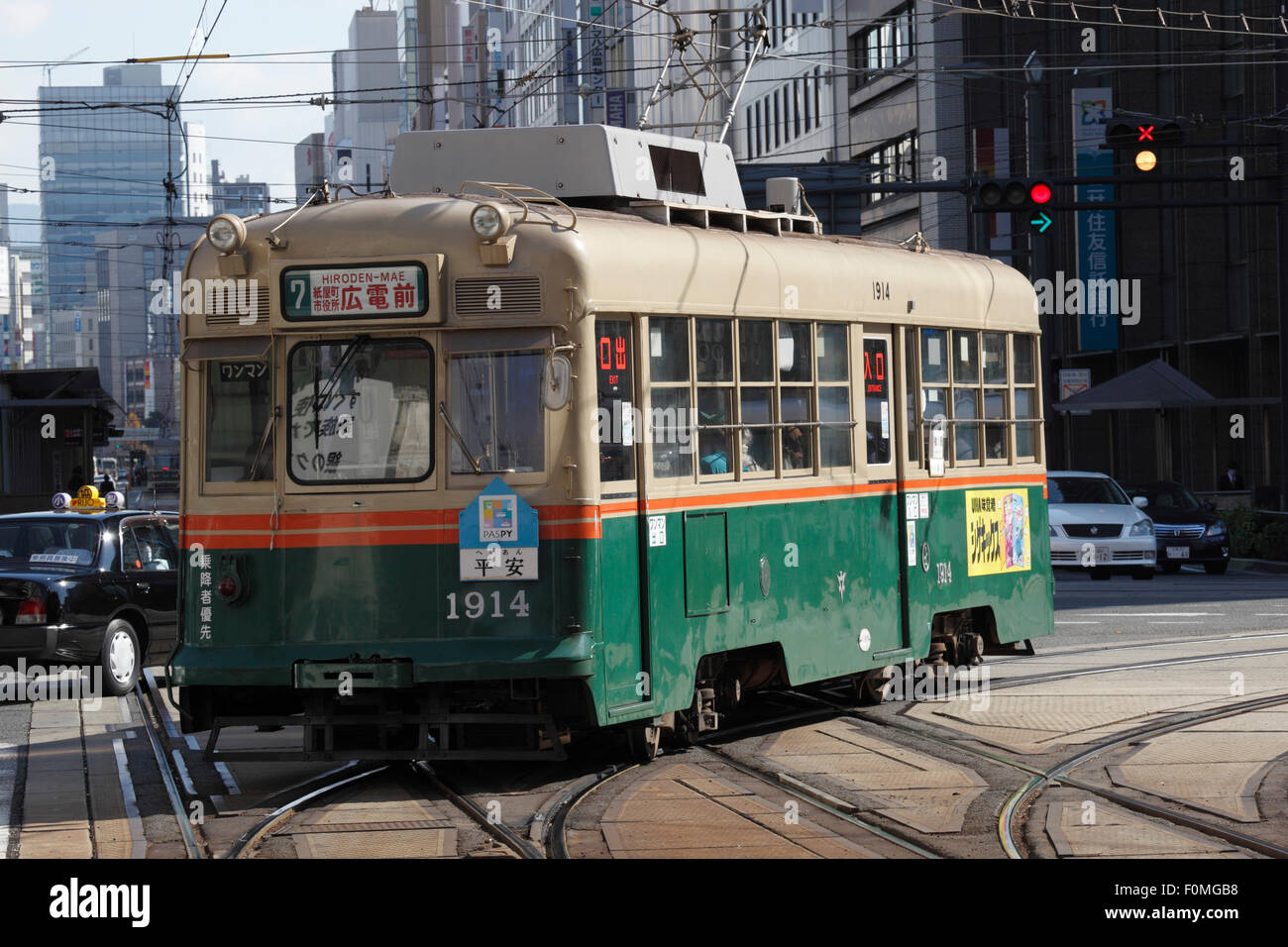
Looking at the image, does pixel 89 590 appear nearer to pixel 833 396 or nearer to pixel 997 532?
pixel 833 396

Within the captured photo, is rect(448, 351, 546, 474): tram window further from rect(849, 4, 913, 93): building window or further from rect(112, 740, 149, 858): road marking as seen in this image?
rect(849, 4, 913, 93): building window

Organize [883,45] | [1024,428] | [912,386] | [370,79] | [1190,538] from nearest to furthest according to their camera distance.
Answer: [912,386] < [1024,428] < [1190,538] < [883,45] < [370,79]

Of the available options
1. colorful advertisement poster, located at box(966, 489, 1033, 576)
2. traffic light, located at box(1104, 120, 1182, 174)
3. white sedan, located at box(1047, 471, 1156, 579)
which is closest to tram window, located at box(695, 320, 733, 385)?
colorful advertisement poster, located at box(966, 489, 1033, 576)

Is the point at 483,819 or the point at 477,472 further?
the point at 477,472

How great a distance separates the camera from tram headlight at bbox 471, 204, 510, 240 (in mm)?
9930

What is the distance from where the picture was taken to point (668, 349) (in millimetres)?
10609

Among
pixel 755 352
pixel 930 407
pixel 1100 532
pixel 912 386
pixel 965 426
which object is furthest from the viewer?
pixel 1100 532

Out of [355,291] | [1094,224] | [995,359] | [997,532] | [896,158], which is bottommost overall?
[997,532]

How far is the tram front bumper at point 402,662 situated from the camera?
384 inches

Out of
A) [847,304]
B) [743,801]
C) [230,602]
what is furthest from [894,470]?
[230,602]

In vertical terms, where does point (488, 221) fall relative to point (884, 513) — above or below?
above

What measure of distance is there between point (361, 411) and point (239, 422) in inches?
28.1

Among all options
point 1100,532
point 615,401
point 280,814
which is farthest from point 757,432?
point 1100,532

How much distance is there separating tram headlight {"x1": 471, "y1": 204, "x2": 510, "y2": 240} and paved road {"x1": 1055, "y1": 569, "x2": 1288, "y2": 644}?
9.29 metres
